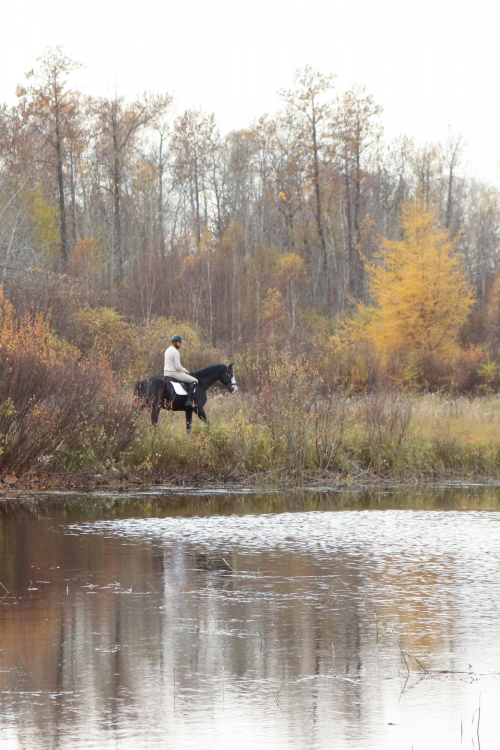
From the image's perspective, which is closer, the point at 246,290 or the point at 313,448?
the point at 313,448

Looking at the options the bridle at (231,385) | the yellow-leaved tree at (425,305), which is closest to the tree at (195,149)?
the yellow-leaved tree at (425,305)

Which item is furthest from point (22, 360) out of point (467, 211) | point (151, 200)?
point (467, 211)

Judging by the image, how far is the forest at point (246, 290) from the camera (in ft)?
59.9

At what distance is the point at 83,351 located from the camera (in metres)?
33.5

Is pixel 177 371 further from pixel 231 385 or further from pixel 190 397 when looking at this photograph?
pixel 231 385

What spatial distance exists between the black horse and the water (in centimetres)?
799

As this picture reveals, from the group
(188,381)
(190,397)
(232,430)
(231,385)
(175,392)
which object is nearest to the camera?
(232,430)

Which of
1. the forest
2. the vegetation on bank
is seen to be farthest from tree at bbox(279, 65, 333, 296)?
the vegetation on bank

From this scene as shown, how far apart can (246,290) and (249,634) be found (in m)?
53.0

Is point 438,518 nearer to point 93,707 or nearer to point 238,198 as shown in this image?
point 93,707

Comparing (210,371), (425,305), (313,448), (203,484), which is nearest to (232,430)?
(203,484)

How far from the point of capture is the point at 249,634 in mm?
6949

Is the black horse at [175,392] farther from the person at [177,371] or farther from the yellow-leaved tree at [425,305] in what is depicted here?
the yellow-leaved tree at [425,305]

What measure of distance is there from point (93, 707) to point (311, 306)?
5700 centimetres
